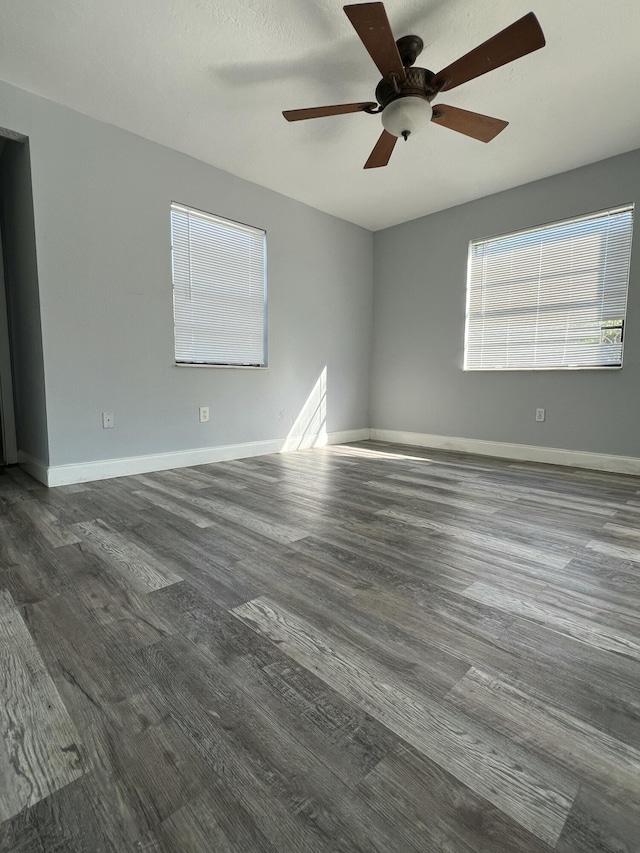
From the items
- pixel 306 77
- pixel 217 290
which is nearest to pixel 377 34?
pixel 306 77

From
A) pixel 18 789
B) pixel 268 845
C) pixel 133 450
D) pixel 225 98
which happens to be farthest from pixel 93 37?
pixel 268 845

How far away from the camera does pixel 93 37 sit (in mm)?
1987

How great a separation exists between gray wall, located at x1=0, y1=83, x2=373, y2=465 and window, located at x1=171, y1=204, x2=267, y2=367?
9 cm

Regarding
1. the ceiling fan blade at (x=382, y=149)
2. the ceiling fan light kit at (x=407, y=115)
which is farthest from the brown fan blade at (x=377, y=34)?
the ceiling fan blade at (x=382, y=149)

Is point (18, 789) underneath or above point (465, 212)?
underneath

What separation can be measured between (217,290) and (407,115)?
78.0 inches

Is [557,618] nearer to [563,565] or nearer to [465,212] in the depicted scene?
[563,565]

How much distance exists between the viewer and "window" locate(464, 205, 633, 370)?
125 inches

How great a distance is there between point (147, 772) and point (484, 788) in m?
0.59

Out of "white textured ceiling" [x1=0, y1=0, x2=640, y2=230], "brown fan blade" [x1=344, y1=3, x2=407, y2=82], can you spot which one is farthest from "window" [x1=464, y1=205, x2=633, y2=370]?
"brown fan blade" [x1=344, y1=3, x2=407, y2=82]

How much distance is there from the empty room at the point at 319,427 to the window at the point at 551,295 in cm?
3

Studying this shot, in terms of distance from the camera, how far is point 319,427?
14.6 feet

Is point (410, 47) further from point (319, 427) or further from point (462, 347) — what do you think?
point (319, 427)

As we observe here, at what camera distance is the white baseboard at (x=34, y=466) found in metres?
2.63
